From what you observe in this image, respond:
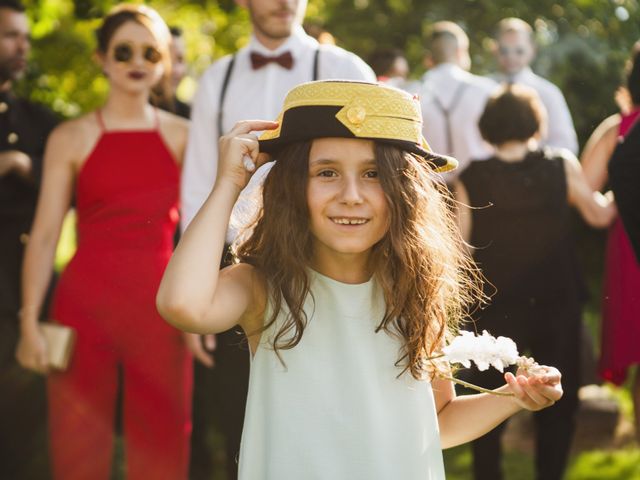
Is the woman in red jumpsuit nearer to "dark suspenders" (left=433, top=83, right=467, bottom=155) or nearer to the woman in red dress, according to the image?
the woman in red dress

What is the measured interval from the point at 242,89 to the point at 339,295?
1816 mm

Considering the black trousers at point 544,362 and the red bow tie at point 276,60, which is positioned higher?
the red bow tie at point 276,60

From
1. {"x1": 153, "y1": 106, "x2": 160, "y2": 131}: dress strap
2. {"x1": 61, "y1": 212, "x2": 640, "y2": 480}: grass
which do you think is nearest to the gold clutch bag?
{"x1": 153, "y1": 106, "x2": 160, "y2": 131}: dress strap

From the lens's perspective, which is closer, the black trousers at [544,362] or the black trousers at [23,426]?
the black trousers at [544,362]

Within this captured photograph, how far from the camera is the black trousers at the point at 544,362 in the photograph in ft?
16.3

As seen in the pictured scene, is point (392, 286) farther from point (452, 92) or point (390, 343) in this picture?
point (452, 92)

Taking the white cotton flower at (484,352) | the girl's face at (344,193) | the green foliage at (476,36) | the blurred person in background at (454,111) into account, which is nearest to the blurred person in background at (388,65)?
the blurred person in background at (454,111)

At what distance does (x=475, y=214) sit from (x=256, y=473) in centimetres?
265

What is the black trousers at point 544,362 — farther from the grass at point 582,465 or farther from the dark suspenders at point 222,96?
the dark suspenders at point 222,96

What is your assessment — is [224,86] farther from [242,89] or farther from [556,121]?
[556,121]

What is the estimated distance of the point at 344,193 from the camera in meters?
2.58

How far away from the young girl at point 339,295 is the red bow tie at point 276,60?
1.58 metres

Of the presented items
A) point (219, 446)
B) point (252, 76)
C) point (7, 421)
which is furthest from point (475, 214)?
point (7, 421)

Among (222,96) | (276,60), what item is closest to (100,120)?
(222,96)
